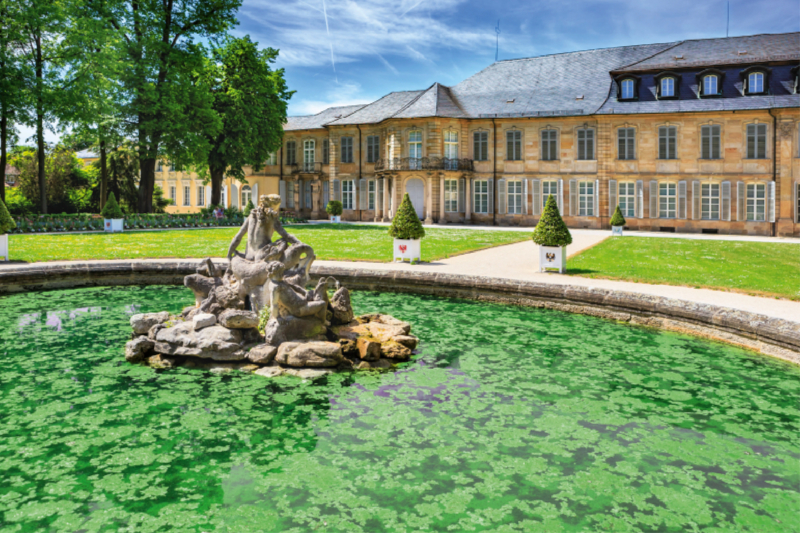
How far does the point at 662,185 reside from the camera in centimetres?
3484

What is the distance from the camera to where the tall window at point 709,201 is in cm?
3372

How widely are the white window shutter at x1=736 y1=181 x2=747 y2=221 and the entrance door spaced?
1837 centimetres

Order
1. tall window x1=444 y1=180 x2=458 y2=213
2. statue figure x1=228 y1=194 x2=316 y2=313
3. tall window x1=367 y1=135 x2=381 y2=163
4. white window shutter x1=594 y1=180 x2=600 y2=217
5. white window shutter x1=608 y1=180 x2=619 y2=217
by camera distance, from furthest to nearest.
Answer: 1. tall window x1=367 y1=135 x2=381 y2=163
2. tall window x1=444 y1=180 x2=458 y2=213
3. white window shutter x1=594 y1=180 x2=600 y2=217
4. white window shutter x1=608 y1=180 x2=619 y2=217
5. statue figure x1=228 y1=194 x2=316 y2=313

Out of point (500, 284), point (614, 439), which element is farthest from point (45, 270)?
point (614, 439)

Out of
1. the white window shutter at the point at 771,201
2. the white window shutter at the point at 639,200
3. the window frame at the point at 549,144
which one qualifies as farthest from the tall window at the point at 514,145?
the white window shutter at the point at 771,201

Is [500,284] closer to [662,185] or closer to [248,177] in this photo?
[662,185]

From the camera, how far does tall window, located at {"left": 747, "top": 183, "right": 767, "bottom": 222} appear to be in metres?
32.6

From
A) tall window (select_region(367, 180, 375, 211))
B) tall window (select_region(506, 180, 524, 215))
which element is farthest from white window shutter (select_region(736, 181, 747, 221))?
tall window (select_region(367, 180, 375, 211))

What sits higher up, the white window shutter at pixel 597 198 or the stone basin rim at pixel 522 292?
the white window shutter at pixel 597 198

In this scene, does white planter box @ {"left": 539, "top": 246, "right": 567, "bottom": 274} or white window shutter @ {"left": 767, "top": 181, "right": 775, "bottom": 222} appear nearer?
white planter box @ {"left": 539, "top": 246, "right": 567, "bottom": 274}

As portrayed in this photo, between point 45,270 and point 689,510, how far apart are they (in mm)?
14280

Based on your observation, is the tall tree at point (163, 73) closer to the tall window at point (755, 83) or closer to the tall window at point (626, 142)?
the tall window at point (626, 142)

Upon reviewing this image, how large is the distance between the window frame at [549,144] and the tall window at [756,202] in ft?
35.0

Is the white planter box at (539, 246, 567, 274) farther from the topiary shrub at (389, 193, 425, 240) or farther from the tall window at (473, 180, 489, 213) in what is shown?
the tall window at (473, 180, 489, 213)
